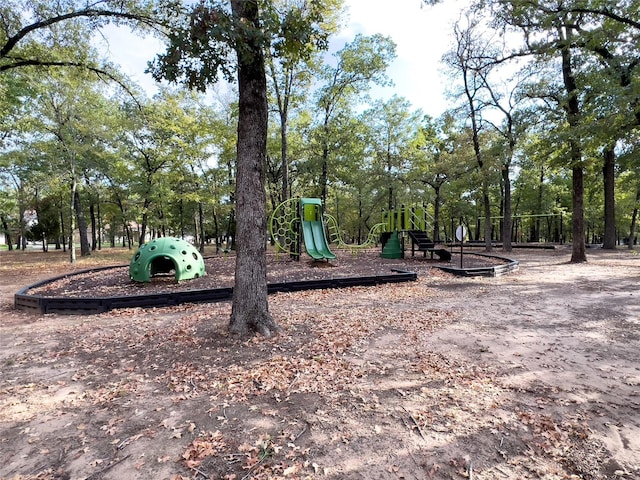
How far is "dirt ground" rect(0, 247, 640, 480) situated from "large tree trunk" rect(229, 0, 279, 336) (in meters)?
0.45

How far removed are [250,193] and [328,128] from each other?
60.9ft

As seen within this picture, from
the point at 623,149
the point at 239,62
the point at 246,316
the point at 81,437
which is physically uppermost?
the point at 623,149

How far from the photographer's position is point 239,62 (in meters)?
4.05

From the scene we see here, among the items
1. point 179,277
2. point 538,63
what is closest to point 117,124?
point 179,277

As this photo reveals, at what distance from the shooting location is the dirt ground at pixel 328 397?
216cm

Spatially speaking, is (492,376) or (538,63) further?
(538,63)

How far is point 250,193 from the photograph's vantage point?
13.9 feet

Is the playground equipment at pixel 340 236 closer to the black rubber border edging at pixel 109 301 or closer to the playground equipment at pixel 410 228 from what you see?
the playground equipment at pixel 410 228

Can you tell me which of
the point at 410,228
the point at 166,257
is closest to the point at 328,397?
the point at 166,257

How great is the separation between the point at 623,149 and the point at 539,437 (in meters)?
19.1

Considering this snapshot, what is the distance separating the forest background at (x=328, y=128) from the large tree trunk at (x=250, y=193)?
1.62 ft

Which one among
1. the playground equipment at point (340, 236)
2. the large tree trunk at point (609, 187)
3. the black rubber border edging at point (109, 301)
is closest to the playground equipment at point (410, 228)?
the playground equipment at point (340, 236)

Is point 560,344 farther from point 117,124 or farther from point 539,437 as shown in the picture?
point 117,124

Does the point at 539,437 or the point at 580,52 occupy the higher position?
the point at 580,52
